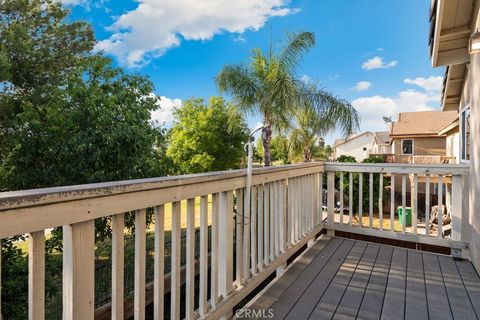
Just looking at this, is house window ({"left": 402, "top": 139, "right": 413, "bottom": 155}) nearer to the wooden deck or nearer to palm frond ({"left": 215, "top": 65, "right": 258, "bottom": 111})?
palm frond ({"left": 215, "top": 65, "right": 258, "bottom": 111})

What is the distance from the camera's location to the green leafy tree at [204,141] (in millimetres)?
14750

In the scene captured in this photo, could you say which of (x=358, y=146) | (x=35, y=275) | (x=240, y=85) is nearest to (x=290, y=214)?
(x=35, y=275)

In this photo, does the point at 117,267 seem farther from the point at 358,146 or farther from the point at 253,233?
the point at 358,146

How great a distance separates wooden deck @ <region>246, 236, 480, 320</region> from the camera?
2.19m

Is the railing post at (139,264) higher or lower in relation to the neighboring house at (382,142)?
lower

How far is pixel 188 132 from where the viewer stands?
1520 cm

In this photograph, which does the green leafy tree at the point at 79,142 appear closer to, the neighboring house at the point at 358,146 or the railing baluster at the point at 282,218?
the railing baluster at the point at 282,218

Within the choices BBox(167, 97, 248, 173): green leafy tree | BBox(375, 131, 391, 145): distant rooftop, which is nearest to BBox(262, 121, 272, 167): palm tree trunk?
BBox(167, 97, 248, 173): green leafy tree

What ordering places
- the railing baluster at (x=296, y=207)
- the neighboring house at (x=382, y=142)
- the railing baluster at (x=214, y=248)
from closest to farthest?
the railing baluster at (x=214, y=248) → the railing baluster at (x=296, y=207) → the neighboring house at (x=382, y=142)

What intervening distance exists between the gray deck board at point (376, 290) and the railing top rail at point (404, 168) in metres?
1.00

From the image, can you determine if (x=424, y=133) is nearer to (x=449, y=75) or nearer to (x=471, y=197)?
(x=449, y=75)

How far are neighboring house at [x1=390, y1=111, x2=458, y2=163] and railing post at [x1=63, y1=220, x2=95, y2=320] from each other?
60.6 feet

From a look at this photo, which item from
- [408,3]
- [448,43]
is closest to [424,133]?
[408,3]

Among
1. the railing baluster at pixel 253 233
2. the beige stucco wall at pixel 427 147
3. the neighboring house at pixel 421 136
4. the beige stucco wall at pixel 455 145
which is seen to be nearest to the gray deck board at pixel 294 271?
the railing baluster at pixel 253 233
